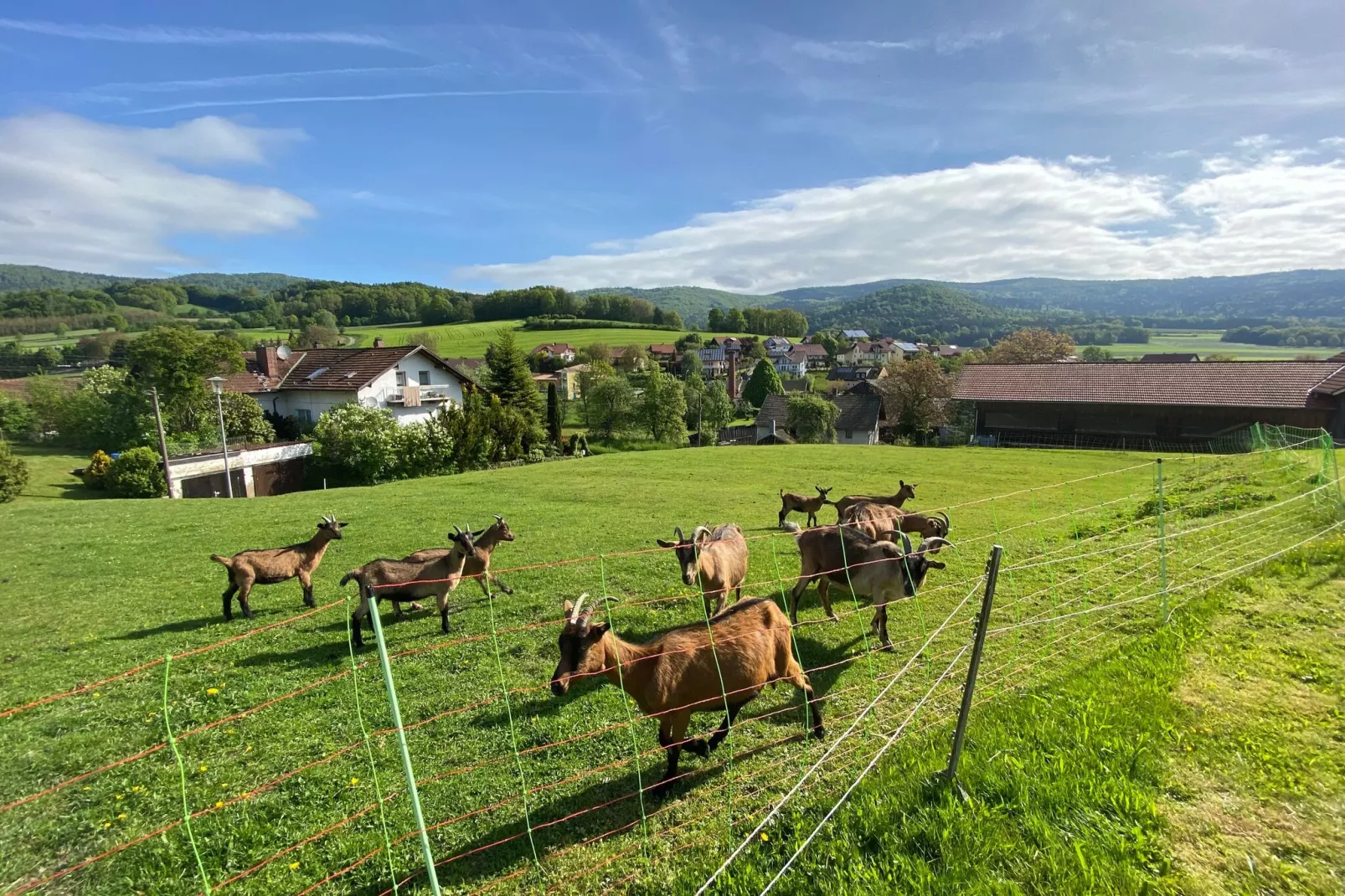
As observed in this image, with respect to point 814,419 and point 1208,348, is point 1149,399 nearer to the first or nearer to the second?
point 814,419

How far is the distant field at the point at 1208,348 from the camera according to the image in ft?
402

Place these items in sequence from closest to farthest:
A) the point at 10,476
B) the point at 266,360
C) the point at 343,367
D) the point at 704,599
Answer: the point at 704,599 → the point at 10,476 → the point at 343,367 → the point at 266,360

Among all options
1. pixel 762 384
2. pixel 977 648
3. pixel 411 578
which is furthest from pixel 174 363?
pixel 762 384

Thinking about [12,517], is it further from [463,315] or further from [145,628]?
[463,315]

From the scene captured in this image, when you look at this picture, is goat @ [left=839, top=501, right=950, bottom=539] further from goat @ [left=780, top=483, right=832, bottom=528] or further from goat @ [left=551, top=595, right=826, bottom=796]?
goat @ [left=551, top=595, right=826, bottom=796]

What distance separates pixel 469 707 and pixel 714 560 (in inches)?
141

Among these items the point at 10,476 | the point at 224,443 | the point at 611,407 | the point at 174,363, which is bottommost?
the point at 611,407

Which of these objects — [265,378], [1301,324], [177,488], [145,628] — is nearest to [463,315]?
[265,378]

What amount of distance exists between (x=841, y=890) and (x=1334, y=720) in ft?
14.9

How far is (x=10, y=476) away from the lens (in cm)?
2417

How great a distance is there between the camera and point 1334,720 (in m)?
4.77

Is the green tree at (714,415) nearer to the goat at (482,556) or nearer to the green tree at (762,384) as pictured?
the green tree at (762,384)

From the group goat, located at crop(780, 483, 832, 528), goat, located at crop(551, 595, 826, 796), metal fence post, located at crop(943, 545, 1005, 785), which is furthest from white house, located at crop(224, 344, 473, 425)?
metal fence post, located at crop(943, 545, 1005, 785)

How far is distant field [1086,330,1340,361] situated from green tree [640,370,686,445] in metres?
117
